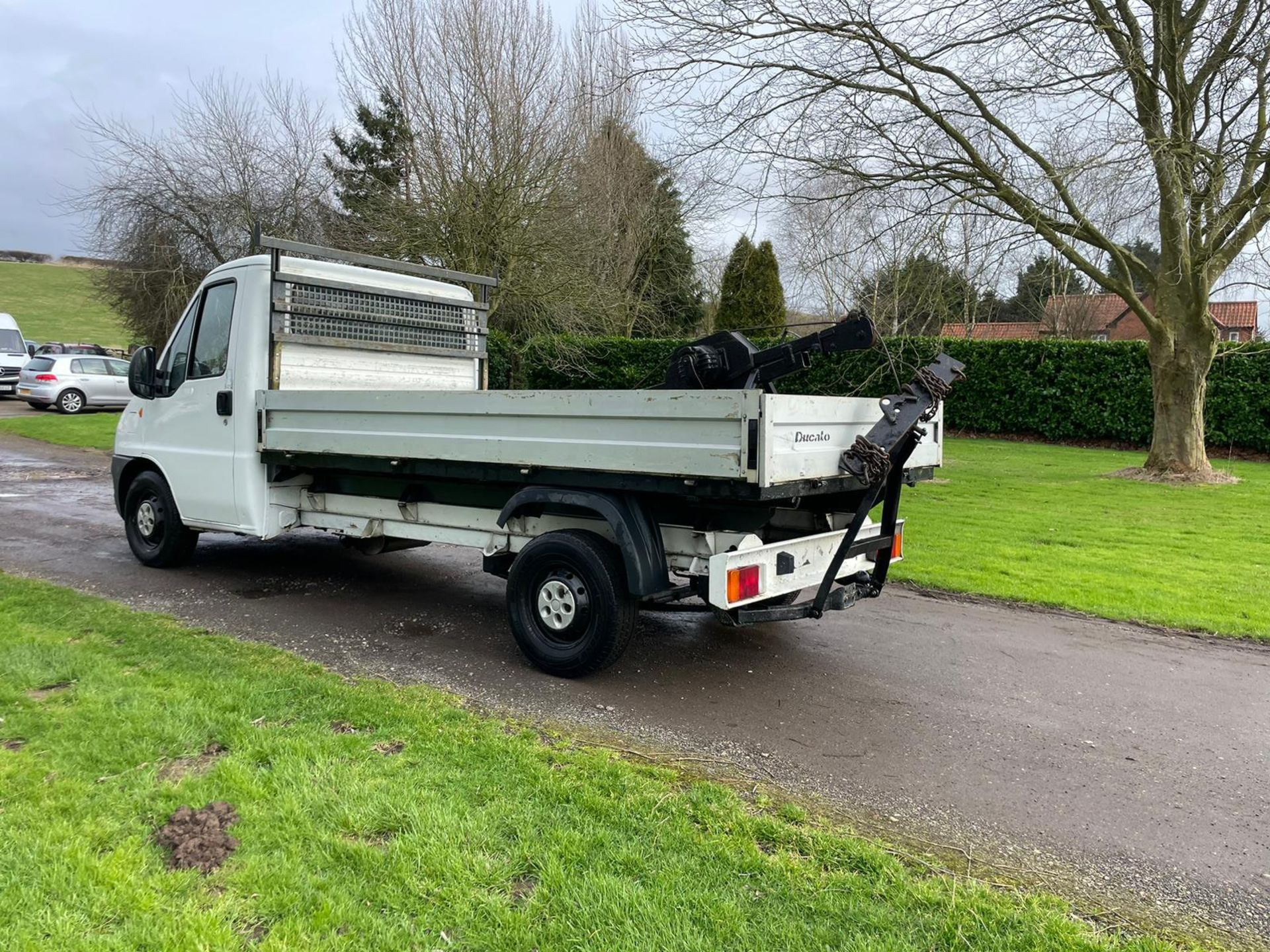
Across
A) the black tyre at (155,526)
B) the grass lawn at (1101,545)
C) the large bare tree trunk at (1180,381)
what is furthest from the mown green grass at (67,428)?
the large bare tree trunk at (1180,381)

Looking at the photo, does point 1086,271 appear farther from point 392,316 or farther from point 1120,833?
point 1120,833

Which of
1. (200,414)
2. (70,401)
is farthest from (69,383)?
(200,414)

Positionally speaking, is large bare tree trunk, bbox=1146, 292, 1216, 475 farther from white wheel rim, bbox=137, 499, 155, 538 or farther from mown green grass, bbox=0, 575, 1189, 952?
white wheel rim, bbox=137, 499, 155, 538

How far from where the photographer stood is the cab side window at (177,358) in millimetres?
6793

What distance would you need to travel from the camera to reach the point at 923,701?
4.59 m

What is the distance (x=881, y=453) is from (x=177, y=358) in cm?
560

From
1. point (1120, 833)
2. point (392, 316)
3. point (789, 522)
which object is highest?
point (392, 316)

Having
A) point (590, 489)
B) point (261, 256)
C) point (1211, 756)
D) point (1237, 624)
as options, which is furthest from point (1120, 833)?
point (261, 256)

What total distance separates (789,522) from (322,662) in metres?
2.89

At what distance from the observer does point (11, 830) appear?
2877 millimetres

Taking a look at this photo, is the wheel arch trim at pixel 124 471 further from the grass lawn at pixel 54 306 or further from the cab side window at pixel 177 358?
the grass lawn at pixel 54 306

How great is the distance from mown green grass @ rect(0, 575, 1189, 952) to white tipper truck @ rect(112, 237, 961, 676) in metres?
1.13

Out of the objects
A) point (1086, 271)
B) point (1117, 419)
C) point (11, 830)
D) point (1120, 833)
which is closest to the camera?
point (11, 830)

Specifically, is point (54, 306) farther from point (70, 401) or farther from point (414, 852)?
point (414, 852)
